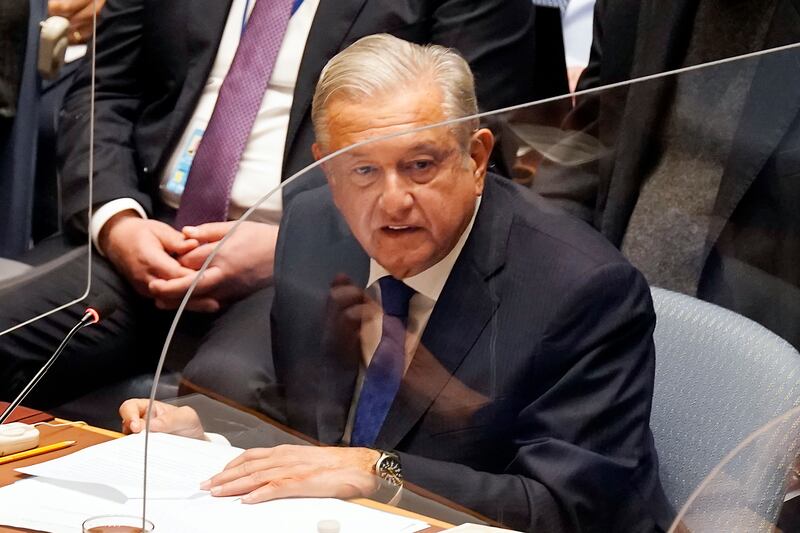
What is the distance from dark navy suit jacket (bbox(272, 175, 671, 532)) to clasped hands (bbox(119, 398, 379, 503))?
0.10 feet

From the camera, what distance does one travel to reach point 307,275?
0.86 m

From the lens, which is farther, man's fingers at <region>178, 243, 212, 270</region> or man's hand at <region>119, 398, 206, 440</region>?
man's fingers at <region>178, 243, 212, 270</region>

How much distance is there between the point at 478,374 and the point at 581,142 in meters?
0.18

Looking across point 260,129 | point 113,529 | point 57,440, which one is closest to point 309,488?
point 113,529

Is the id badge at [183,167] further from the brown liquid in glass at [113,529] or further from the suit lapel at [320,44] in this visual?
the brown liquid in glass at [113,529]

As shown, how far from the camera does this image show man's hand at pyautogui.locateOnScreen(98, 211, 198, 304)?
138 centimetres

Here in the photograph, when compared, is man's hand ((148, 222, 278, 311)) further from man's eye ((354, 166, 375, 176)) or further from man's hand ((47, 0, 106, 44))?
man's hand ((47, 0, 106, 44))

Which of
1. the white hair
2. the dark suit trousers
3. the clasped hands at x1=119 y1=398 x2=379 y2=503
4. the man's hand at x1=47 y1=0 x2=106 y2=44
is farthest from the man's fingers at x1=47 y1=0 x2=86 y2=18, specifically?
the clasped hands at x1=119 y1=398 x2=379 y2=503

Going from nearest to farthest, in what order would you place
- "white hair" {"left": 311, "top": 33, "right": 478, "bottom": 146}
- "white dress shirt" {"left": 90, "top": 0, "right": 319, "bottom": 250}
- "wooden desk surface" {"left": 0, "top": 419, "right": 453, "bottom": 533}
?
"white hair" {"left": 311, "top": 33, "right": 478, "bottom": 146} < "wooden desk surface" {"left": 0, "top": 419, "right": 453, "bottom": 533} < "white dress shirt" {"left": 90, "top": 0, "right": 319, "bottom": 250}

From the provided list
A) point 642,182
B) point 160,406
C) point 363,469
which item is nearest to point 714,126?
point 642,182

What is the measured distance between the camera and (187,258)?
135cm

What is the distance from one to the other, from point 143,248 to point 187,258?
154 millimetres

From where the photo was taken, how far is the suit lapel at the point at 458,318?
792 mm

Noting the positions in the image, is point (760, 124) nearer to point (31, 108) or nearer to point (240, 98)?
point (240, 98)
